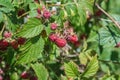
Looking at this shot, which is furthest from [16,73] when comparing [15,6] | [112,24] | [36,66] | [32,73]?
[112,24]

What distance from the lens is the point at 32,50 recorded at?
5.32 feet

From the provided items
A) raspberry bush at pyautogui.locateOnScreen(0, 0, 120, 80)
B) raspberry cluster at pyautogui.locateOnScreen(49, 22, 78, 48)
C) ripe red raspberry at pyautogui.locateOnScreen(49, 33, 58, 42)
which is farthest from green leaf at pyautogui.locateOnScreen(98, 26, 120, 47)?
ripe red raspberry at pyautogui.locateOnScreen(49, 33, 58, 42)

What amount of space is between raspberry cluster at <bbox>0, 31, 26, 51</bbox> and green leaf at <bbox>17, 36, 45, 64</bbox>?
49mm

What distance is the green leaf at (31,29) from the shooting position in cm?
155

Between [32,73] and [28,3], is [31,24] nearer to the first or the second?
[28,3]

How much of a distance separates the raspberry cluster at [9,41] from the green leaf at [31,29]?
0.07 meters

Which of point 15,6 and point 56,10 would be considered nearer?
point 15,6

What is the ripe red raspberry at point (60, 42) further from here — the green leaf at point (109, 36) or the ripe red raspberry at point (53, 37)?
the green leaf at point (109, 36)

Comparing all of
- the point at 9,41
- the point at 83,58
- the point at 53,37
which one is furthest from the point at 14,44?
the point at 83,58

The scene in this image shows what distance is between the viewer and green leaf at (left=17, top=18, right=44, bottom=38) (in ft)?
5.07

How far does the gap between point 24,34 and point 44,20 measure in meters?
0.10

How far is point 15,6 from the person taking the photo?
5.40 ft

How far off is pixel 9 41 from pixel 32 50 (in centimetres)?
10

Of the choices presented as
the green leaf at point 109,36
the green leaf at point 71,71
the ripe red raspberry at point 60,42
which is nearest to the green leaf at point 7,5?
the ripe red raspberry at point 60,42
